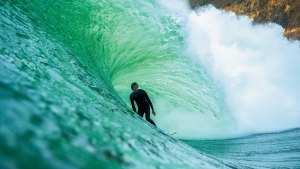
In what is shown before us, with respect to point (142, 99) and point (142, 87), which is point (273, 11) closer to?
point (142, 87)

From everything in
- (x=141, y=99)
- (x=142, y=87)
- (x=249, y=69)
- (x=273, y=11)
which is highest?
(x=273, y=11)

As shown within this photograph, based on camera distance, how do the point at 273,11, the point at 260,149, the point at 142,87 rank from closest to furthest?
1. the point at 260,149
2. the point at 142,87
3. the point at 273,11

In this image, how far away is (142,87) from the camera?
1017 cm

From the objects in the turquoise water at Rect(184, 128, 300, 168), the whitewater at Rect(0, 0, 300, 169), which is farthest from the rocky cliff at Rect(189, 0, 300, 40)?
the turquoise water at Rect(184, 128, 300, 168)

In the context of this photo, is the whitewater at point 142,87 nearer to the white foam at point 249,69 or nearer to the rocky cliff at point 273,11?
the white foam at point 249,69

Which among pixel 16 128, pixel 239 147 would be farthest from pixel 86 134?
pixel 239 147

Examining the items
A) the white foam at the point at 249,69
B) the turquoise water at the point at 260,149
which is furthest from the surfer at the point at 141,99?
the white foam at the point at 249,69

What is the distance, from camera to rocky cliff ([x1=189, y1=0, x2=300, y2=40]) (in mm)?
40906

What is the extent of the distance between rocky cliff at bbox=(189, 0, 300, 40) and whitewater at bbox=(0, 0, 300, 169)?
85.4 feet

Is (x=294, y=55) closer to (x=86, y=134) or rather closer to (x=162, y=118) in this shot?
(x=162, y=118)

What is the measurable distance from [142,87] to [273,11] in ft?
116

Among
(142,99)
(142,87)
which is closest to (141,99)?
(142,99)

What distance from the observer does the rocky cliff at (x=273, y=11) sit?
40906mm

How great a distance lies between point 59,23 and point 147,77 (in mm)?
3297
